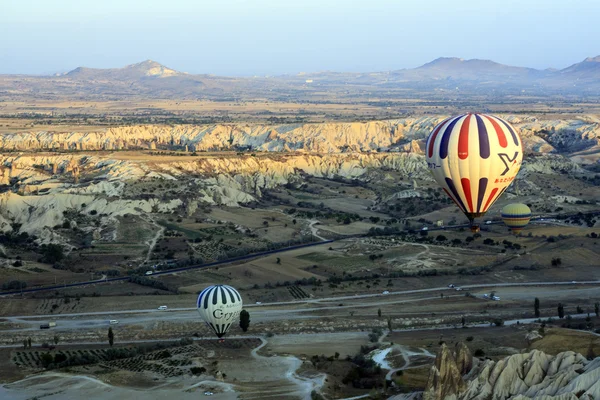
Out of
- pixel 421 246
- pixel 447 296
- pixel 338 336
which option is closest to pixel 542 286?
pixel 447 296

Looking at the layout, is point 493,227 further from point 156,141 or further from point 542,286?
point 156,141

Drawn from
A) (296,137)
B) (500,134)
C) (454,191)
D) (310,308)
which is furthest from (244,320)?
(296,137)

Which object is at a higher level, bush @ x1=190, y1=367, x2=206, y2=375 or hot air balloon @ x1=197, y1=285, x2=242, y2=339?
hot air balloon @ x1=197, y1=285, x2=242, y2=339

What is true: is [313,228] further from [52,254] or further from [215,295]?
[215,295]

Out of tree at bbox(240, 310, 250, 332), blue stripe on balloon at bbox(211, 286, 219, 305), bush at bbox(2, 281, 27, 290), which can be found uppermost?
blue stripe on balloon at bbox(211, 286, 219, 305)

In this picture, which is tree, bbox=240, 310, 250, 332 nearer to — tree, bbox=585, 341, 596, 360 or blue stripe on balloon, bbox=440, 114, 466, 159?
blue stripe on balloon, bbox=440, 114, 466, 159

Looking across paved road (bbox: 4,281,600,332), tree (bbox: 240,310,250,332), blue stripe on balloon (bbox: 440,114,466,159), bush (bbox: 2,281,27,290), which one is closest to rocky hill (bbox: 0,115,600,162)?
bush (bbox: 2,281,27,290)

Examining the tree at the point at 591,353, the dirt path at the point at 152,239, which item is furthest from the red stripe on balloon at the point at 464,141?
the dirt path at the point at 152,239

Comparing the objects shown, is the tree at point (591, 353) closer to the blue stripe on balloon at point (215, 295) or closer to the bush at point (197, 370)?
the bush at point (197, 370)
